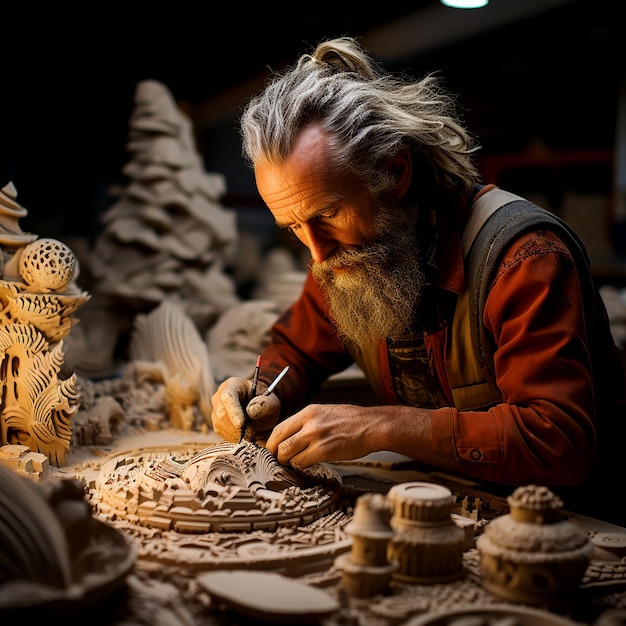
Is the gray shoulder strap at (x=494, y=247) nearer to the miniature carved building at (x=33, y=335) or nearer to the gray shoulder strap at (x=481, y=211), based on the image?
the gray shoulder strap at (x=481, y=211)

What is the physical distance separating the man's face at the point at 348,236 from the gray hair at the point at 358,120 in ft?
0.15

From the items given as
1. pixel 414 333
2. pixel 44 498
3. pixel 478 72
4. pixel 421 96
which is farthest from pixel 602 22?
pixel 44 498

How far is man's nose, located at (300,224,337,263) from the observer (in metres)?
2.48

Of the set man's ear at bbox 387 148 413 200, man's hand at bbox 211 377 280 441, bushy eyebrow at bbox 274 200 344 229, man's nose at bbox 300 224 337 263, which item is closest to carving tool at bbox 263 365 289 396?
man's hand at bbox 211 377 280 441

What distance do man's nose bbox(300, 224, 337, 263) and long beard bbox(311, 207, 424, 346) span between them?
3 cm

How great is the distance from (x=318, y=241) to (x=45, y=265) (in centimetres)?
83

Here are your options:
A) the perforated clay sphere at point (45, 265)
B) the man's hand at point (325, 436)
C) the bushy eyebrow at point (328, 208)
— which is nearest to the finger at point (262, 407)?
the man's hand at point (325, 436)

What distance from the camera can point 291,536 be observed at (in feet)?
6.59

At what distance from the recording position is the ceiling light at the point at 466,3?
3.33 meters

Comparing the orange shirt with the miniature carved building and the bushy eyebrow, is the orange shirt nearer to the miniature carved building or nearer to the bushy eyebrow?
the bushy eyebrow

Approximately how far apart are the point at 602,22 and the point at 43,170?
10.3 feet

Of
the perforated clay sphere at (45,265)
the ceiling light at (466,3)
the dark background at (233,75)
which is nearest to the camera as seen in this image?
the perforated clay sphere at (45,265)

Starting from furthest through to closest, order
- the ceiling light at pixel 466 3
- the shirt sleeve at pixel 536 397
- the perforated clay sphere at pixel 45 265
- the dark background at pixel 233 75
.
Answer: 1. the dark background at pixel 233 75
2. the ceiling light at pixel 466 3
3. the perforated clay sphere at pixel 45 265
4. the shirt sleeve at pixel 536 397

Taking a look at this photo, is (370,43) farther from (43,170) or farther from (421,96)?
(43,170)
